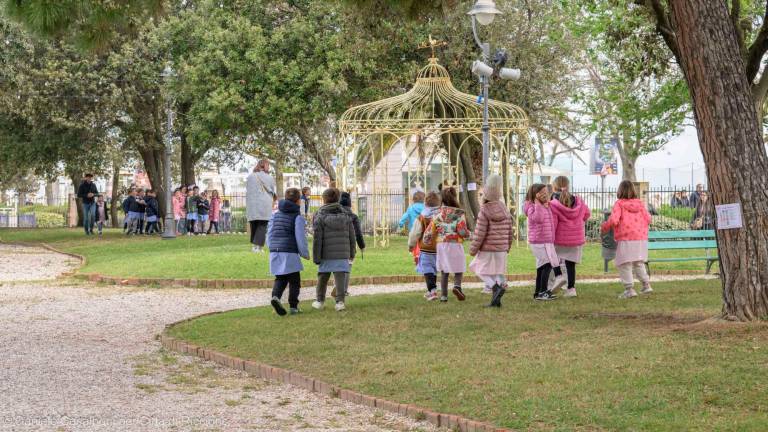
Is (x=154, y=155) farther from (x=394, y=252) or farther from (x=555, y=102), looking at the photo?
(x=394, y=252)

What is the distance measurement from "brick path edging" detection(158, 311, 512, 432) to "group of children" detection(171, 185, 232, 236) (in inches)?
857

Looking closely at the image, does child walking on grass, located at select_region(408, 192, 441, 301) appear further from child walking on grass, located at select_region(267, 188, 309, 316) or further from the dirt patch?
the dirt patch

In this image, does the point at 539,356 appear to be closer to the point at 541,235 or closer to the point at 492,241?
the point at 492,241

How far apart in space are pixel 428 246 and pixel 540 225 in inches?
59.6

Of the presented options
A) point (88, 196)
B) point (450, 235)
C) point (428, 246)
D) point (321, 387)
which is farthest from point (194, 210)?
point (321, 387)

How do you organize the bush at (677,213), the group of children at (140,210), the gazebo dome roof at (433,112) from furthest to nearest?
the group of children at (140,210) → the bush at (677,213) → the gazebo dome roof at (433,112)

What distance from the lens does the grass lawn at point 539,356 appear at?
7270 mm

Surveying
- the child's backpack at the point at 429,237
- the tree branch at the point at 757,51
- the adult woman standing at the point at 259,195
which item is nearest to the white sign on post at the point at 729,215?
the tree branch at the point at 757,51

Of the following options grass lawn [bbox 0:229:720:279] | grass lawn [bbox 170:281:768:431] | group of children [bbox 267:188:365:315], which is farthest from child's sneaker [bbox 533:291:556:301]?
grass lawn [bbox 0:229:720:279]

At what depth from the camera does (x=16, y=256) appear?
2750cm

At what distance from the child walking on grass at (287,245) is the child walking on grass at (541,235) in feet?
10.2

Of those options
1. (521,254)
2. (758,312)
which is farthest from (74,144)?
(758,312)

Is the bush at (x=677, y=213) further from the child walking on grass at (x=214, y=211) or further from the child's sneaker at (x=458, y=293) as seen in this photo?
the child's sneaker at (x=458, y=293)

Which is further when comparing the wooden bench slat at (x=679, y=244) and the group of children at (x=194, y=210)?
the group of children at (x=194, y=210)
